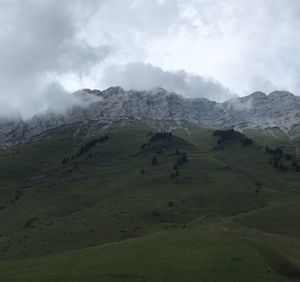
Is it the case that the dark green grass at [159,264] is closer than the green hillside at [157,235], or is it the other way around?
the dark green grass at [159,264]

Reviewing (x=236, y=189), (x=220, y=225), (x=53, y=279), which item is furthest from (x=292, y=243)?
(x=236, y=189)

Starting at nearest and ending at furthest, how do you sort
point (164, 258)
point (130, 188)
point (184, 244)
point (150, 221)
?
point (164, 258)
point (184, 244)
point (150, 221)
point (130, 188)

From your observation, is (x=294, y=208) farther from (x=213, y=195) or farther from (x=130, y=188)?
(x=130, y=188)

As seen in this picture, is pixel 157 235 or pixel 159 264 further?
pixel 157 235

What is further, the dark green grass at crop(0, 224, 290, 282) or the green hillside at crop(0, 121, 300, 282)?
the green hillside at crop(0, 121, 300, 282)

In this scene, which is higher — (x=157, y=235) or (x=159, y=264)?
(x=157, y=235)

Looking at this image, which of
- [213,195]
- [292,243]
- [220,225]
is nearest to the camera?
[292,243]

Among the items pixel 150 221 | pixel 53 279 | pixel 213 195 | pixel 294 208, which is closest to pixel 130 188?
pixel 213 195

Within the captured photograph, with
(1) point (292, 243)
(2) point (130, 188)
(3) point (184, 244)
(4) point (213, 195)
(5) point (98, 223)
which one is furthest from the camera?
(2) point (130, 188)

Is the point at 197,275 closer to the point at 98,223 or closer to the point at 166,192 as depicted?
the point at 98,223

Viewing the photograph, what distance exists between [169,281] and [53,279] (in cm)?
1593

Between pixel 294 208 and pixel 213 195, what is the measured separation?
138 feet

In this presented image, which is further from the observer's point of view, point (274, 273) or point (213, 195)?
point (213, 195)

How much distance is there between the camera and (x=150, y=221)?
452 feet
